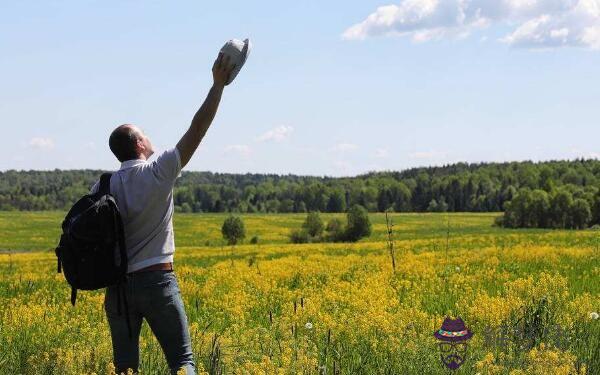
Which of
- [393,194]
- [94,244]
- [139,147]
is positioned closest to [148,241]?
[94,244]

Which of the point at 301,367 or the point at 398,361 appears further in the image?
the point at 398,361

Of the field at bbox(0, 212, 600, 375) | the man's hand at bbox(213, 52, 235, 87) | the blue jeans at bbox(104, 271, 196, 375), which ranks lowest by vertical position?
the field at bbox(0, 212, 600, 375)

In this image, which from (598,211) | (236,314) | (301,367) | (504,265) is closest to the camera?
(301,367)

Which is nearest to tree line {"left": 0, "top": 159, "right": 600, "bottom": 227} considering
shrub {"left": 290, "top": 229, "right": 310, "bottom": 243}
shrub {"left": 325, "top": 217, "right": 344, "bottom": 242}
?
shrub {"left": 325, "top": 217, "right": 344, "bottom": 242}

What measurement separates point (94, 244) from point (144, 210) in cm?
34

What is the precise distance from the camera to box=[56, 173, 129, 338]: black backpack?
370 centimetres

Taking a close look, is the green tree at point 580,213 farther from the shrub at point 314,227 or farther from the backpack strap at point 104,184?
the backpack strap at point 104,184

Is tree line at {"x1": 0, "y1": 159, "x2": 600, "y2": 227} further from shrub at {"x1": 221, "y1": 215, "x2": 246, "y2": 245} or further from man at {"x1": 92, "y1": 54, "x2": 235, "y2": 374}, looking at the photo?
man at {"x1": 92, "y1": 54, "x2": 235, "y2": 374}

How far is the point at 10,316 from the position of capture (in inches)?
284

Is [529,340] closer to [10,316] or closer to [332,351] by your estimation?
[332,351]

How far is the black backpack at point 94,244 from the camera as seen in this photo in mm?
3695

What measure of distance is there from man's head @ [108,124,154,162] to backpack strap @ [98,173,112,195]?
13cm

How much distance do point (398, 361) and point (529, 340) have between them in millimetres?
1264

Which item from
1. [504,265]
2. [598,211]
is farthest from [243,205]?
[504,265]
